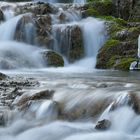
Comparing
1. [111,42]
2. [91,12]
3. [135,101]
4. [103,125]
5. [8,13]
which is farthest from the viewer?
[91,12]

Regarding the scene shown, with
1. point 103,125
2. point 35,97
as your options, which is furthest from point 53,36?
point 103,125

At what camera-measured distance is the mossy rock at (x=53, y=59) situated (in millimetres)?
27734

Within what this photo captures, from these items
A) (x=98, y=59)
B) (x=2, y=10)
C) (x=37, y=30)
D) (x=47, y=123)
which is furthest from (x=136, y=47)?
(x=47, y=123)

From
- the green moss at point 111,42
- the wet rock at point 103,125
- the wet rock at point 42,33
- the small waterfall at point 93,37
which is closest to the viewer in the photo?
the wet rock at point 103,125

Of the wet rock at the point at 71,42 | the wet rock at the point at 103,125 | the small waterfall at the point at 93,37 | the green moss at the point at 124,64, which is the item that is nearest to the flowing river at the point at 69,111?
the wet rock at the point at 103,125

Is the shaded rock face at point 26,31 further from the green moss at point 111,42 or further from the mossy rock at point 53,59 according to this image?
the green moss at point 111,42

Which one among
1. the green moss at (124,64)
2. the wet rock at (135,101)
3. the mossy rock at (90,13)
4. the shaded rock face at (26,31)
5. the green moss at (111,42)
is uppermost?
the mossy rock at (90,13)

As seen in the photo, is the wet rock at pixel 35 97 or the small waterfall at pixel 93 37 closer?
the wet rock at pixel 35 97

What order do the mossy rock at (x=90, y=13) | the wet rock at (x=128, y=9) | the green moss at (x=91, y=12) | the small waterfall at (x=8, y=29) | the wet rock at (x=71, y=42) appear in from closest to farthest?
the wet rock at (x=71, y=42) < the small waterfall at (x=8, y=29) < the wet rock at (x=128, y=9) < the mossy rock at (x=90, y=13) < the green moss at (x=91, y=12)

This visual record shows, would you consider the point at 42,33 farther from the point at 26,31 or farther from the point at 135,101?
the point at 135,101

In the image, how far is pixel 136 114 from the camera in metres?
11.2

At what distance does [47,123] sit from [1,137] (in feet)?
4.46

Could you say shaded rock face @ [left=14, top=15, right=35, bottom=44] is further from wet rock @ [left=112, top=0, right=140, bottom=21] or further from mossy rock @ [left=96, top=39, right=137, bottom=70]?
wet rock @ [left=112, top=0, right=140, bottom=21]

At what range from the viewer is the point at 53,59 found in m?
27.9
